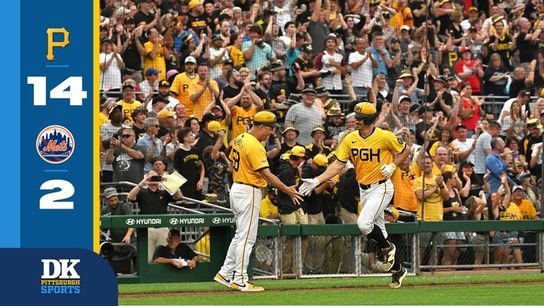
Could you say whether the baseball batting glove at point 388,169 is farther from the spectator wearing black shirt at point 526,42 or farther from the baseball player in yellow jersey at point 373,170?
the spectator wearing black shirt at point 526,42

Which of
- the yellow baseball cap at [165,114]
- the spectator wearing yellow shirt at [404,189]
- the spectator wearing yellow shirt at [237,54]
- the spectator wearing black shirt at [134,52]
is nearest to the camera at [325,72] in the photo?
the spectator wearing yellow shirt at [237,54]

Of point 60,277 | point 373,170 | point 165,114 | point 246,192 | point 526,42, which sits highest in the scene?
point 526,42

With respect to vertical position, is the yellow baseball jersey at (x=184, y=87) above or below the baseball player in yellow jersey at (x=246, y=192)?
above

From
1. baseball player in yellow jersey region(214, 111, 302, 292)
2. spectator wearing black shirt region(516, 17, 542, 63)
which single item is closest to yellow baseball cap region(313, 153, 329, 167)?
baseball player in yellow jersey region(214, 111, 302, 292)

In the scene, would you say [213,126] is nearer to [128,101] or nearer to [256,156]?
[128,101]

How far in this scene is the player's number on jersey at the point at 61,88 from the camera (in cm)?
652

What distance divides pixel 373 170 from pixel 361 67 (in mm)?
7128

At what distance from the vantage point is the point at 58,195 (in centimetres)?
656

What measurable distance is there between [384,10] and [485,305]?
41.8 feet

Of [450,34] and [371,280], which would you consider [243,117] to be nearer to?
[371,280]

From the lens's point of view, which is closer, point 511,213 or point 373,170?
point 373,170

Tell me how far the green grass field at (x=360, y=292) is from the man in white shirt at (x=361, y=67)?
18.9 feet

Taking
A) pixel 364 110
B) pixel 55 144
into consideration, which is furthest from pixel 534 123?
pixel 55 144

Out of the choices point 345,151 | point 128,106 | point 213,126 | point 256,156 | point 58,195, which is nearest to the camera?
point 58,195
